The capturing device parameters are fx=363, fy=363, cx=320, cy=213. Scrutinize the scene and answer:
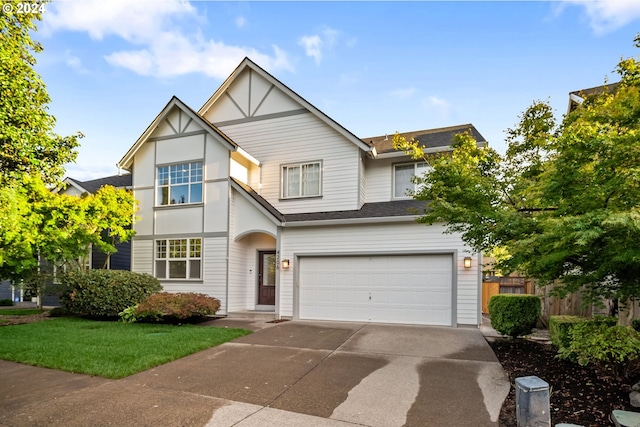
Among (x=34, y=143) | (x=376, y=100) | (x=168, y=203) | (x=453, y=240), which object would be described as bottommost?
(x=453, y=240)

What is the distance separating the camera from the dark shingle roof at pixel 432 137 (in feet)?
42.9

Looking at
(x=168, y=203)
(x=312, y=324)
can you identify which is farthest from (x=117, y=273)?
(x=312, y=324)

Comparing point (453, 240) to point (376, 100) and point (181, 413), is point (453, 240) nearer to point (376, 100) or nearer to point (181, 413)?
point (376, 100)

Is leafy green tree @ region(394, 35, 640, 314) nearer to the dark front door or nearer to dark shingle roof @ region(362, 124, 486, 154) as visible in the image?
dark shingle roof @ region(362, 124, 486, 154)

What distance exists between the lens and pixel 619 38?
724 centimetres

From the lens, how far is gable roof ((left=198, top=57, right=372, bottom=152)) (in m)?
12.7

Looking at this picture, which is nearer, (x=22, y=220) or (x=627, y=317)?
(x=627, y=317)

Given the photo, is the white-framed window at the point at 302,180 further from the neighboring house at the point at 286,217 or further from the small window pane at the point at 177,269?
the small window pane at the point at 177,269

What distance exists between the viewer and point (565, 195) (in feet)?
15.8

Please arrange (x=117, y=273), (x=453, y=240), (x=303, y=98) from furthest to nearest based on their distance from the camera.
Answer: (x=303, y=98), (x=117, y=273), (x=453, y=240)

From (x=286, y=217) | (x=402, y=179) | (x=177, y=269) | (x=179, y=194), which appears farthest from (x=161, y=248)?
(x=402, y=179)

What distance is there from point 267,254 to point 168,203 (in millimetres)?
4397

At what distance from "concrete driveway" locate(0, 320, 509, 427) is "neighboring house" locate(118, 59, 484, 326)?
317 cm

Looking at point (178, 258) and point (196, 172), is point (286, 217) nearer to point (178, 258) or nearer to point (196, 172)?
point (196, 172)
